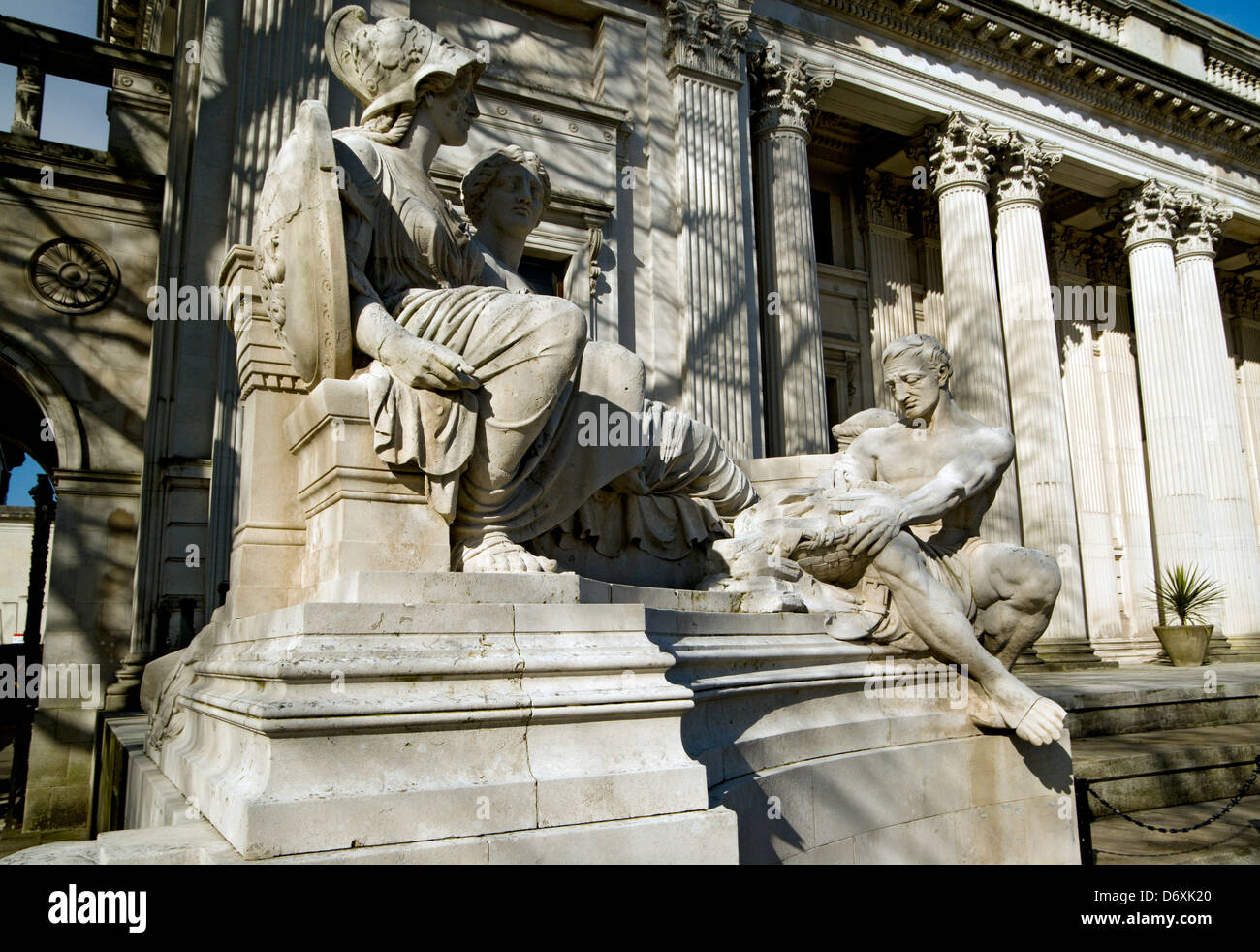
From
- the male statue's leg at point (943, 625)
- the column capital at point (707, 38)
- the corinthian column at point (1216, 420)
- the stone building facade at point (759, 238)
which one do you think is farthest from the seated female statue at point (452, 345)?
the corinthian column at point (1216, 420)

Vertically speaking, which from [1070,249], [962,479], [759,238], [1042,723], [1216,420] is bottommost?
[1042,723]

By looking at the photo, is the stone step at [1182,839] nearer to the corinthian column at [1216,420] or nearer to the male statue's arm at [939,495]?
the male statue's arm at [939,495]

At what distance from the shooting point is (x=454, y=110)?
405 centimetres

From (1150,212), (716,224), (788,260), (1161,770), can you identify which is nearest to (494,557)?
(1161,770)

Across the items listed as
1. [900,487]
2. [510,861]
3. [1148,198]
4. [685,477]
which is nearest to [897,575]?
[900,487]

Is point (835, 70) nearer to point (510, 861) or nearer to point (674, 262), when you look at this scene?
point (674, 262)

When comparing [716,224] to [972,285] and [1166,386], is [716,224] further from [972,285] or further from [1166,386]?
[1166,386]

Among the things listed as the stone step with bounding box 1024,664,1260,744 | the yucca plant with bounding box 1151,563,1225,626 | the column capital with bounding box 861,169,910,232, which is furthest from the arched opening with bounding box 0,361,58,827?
the yucca plant with bounding box 1151,563,1225,626

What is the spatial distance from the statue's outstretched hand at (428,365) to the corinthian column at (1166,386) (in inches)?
792

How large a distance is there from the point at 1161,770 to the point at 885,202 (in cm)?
1666

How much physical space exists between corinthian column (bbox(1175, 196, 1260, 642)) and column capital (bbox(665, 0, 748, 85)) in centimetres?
1230

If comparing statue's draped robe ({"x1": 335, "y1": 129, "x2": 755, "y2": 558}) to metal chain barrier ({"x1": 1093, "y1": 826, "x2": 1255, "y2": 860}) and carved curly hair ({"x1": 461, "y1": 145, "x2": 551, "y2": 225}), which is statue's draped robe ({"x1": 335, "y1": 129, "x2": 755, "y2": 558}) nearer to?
carved curly hair ({"x1": 461, "y1": 145, "x2": 551, "y2": 225})

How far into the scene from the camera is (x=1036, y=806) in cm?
466

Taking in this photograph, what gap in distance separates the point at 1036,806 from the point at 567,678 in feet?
10.2
